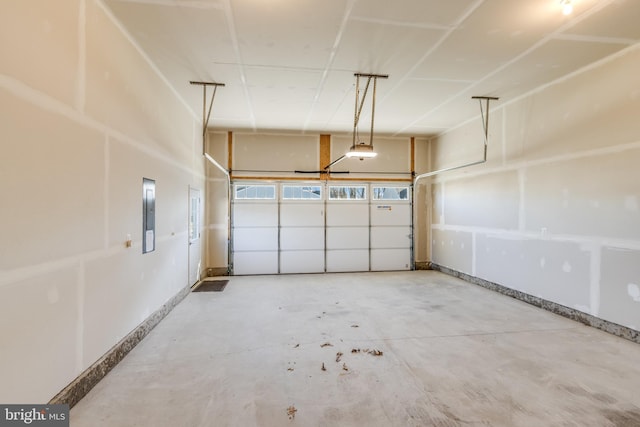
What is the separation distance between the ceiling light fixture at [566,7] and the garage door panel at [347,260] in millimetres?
5733

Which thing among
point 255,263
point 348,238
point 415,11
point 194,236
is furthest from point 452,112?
point 194,236

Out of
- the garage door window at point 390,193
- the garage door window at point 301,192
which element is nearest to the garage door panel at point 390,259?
the garage door window at point 390,193

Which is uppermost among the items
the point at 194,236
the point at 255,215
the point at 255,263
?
the point at 255,215

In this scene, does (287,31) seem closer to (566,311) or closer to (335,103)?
(335,103)

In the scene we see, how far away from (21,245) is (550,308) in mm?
5822

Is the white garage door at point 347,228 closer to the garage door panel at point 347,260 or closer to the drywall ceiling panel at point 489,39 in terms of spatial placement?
the garage door panel at point 347,260

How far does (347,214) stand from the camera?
7707 millimetres

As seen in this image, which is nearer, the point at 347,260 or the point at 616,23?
the point at 616,23

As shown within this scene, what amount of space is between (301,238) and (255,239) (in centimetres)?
106

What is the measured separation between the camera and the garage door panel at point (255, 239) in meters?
7.33

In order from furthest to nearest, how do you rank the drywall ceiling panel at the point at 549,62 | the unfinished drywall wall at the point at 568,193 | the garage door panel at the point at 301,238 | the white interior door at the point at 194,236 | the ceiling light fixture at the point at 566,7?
the garage door panel at the point at 301,238
the white interior door at the point at 194,236
the unfinished drywall wall at the point at 568,193
the drywall ceiling panel at the point at 549,62
the ceiling light fixture at the point at 566,7

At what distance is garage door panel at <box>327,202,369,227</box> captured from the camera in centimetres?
764

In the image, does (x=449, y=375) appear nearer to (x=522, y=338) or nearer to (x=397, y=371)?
(x=397, y=371)

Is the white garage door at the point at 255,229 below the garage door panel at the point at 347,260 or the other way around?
Result: the other way around
